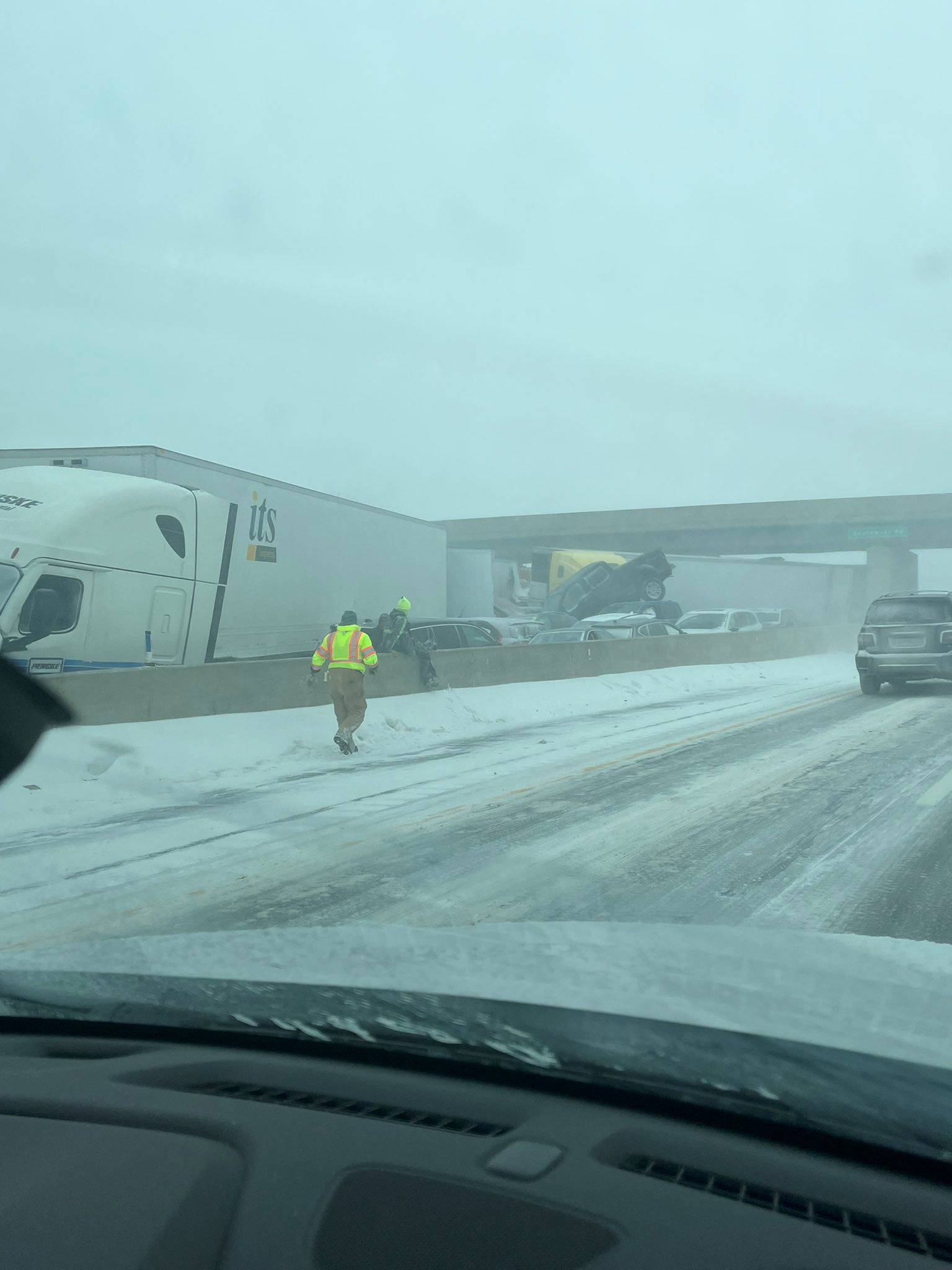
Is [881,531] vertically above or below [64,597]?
above

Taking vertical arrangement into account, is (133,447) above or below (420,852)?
above

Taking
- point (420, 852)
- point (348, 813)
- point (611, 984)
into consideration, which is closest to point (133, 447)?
point (348, 813)

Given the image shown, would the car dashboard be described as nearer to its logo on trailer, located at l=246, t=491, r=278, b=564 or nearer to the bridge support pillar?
its logo on trailer, located at l=246, t=491, r=278, b=564

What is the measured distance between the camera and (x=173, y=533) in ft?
54.8

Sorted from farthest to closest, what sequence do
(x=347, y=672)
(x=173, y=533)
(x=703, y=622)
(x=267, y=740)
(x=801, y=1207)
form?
1. (x=703, y=622)
2. (x=173, y=533)
3. (x=267, y=740)
4. (x=347, y=672)
5. (x=801, y=1207)

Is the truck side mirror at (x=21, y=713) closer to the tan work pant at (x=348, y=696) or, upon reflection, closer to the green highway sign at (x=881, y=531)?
the tan work pant at (x=348, y=696)

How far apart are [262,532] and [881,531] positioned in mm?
46524

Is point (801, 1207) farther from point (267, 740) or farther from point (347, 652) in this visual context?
point (267, 740)

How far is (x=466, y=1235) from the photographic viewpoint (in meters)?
1.67

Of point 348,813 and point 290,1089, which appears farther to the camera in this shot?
point 348,813

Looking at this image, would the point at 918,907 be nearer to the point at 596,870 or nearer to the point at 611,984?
the point at 596,870

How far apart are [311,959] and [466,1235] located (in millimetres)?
1244

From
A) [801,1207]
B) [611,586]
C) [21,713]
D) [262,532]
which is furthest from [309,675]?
[611,586]

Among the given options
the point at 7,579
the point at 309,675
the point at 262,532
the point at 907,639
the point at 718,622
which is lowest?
the point at 309,675
